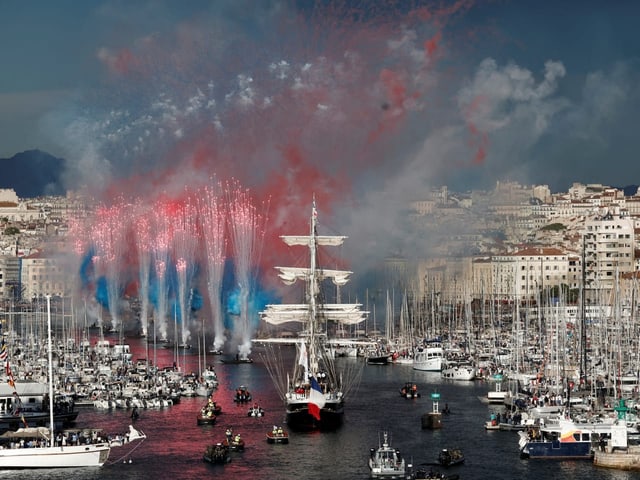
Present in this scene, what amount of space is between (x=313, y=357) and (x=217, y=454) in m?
14.1

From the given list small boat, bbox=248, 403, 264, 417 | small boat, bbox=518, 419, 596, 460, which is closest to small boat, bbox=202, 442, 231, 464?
small boat, bbox=518, 419, 596, 460

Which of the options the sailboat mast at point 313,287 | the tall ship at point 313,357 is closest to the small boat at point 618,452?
the tall ship at point 313,357

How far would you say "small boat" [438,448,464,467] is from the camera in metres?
43.9

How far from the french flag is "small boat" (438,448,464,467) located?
7.56 metres

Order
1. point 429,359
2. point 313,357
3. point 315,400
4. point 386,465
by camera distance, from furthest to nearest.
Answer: point 429,359, point 313,357, point 315,400, point 386,465

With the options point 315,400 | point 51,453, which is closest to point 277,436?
point 315,400

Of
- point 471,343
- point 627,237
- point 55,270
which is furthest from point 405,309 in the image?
point 55,270

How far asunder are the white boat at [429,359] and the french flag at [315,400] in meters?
22.0

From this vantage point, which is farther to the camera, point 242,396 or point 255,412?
point 242,396

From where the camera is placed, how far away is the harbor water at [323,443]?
43.0 meters

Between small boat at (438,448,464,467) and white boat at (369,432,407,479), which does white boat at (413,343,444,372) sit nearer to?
small boat at (438,448,464,467)

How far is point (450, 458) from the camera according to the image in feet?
145

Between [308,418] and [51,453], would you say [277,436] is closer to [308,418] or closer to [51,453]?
[308,418]

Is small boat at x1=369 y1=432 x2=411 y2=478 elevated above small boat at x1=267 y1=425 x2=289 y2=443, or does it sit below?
below
